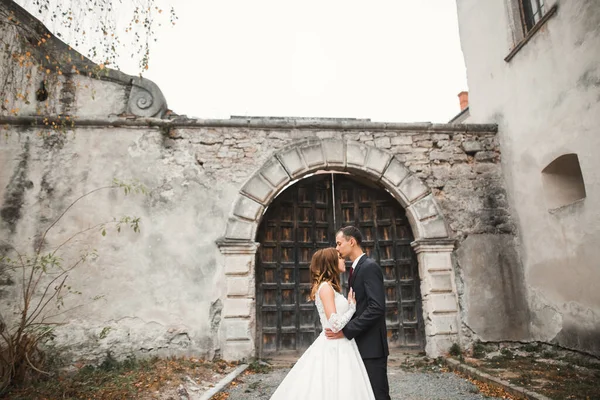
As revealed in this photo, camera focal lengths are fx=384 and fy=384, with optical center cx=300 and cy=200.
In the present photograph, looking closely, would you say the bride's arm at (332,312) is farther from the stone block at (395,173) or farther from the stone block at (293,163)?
the stone block at (395,173)

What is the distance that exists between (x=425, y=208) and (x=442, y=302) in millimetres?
1408

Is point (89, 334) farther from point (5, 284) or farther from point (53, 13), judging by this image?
point (53, 13)

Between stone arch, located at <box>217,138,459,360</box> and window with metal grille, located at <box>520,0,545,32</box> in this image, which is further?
window with metal grille, located at <box>520,0,545,32</box>

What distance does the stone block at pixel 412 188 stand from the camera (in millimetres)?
5961

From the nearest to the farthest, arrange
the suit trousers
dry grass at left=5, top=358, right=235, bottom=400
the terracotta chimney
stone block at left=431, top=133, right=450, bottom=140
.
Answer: the suit trousers < dry grass at left=5, top=358, right=235, bottom=400 < stone block at left=431, top=133, right=450, bottom=140 < the terracotta chimney

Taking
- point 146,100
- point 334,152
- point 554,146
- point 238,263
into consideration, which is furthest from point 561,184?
point 146,100

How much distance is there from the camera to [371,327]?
264 centimetres

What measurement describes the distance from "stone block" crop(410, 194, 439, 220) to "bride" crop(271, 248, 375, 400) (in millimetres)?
3442

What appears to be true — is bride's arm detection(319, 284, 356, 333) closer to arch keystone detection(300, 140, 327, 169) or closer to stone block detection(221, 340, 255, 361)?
stone block detection(221, 340, 255, 361)

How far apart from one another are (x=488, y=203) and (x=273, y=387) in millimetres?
4270

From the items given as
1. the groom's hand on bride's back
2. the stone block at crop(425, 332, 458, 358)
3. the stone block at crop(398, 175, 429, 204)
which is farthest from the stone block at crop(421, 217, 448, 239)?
the groom's hand on bride's back

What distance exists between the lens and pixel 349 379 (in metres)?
2.44

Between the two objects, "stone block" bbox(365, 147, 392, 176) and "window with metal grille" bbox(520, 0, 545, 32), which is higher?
"window with metal grille" bbox(520, 0, 545, 32)

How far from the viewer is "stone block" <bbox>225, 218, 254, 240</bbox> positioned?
560cm
